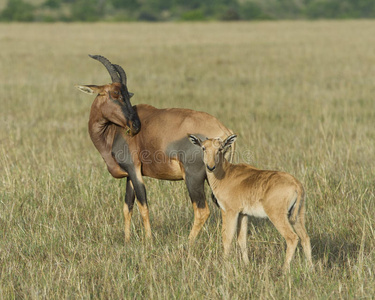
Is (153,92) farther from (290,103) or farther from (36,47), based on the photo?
(36,47)

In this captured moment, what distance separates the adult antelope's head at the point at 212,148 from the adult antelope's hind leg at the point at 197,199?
44 centimetres

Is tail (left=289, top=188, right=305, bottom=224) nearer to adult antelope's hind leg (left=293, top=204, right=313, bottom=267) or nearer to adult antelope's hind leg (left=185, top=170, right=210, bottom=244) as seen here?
adult antelope's hind leg (left=293, top=204, right=313, bottom=267)

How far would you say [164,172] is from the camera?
5746 mm

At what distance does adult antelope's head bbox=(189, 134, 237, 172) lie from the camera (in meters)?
4.99

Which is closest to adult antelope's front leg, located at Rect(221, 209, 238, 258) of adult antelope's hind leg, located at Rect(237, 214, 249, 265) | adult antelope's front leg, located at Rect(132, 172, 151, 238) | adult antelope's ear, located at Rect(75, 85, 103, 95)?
adult antelope's hind leg, located at Rect(237, 214, 249, 265)

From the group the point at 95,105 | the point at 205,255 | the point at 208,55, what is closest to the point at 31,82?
the point at 208,55

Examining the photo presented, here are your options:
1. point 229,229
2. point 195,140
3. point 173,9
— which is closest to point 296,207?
point 229,229

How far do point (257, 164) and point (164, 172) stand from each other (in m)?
3.01

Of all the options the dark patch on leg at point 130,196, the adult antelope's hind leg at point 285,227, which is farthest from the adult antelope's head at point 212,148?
the dark patch on leg at point 130,196

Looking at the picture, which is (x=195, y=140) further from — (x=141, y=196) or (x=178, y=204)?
(x=178, y=204)

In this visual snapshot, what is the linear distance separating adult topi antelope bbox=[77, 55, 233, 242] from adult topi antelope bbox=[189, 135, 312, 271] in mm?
281

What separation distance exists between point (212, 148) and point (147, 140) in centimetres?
98

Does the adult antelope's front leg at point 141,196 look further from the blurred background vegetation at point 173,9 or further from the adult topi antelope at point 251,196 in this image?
the blurred background vegetation at point 173,9

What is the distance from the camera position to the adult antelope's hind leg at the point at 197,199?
5.52m
